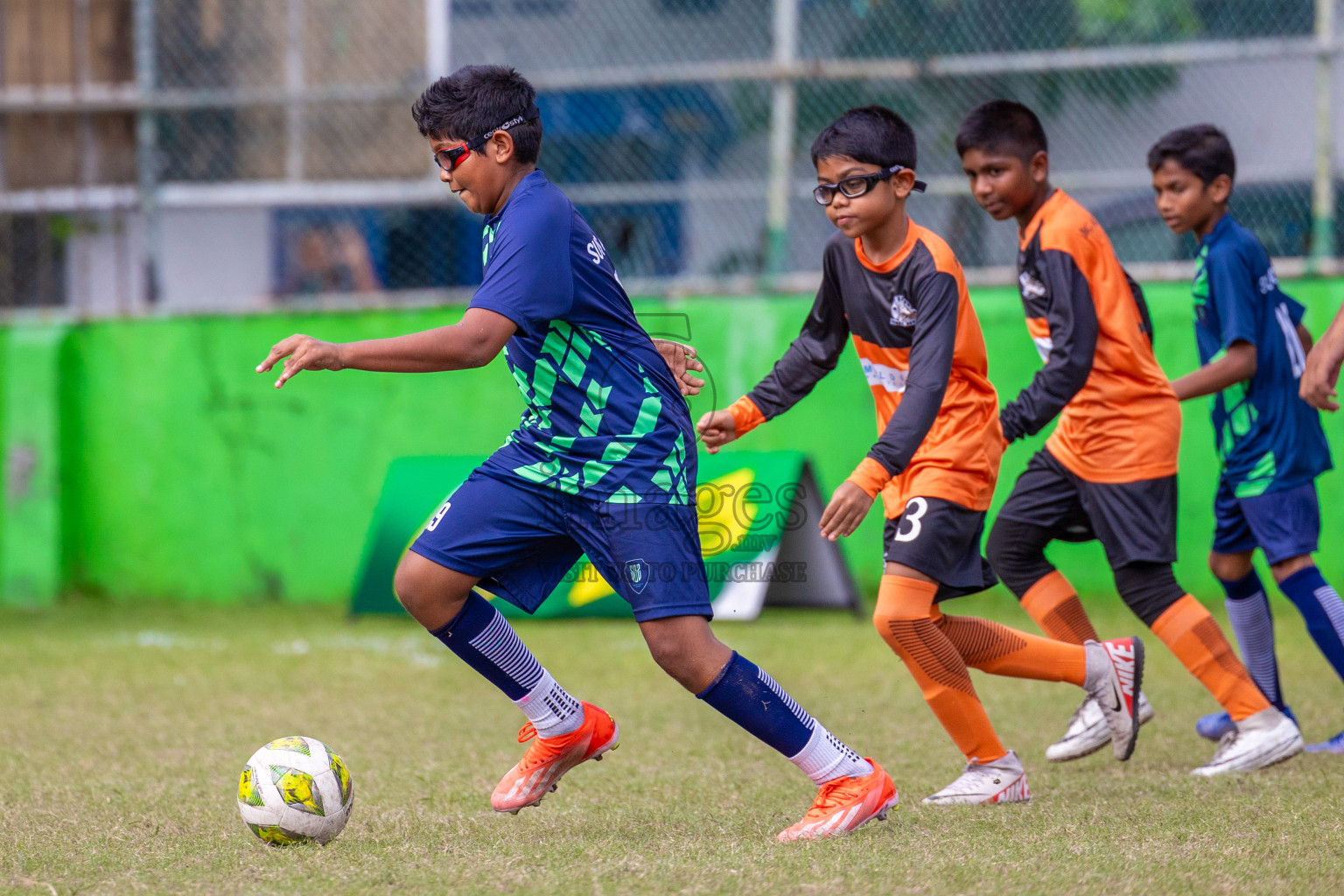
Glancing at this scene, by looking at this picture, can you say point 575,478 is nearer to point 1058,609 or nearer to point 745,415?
point 745,415

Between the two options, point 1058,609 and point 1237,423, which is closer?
point 1058,609

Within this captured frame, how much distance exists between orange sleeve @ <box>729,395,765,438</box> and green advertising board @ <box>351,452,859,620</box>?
290cm

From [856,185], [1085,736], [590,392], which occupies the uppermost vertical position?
[856,185]

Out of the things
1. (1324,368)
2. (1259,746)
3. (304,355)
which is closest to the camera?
(304,355)

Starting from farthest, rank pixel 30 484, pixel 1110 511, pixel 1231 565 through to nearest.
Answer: pixel 30 484
pixel 1231 565
pixel 1110 511

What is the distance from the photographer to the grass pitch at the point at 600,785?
3004 millimetres

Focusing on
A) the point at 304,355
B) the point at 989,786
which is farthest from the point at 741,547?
the point at 304,355

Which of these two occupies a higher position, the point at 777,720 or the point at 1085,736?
the point at 777,720

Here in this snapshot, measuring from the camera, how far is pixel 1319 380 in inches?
154

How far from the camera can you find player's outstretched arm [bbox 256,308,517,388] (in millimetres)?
3045

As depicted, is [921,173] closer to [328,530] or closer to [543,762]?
[328,530]

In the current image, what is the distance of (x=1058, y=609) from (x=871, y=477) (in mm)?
1250

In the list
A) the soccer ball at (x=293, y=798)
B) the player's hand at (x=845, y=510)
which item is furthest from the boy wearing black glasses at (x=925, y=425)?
the soccer ball at (x=293, y=798)

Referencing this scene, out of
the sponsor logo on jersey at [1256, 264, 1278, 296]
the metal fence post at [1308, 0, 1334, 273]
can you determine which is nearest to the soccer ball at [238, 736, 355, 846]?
the sponsor logo on jersey at [1256, 264, 1278, 296]
